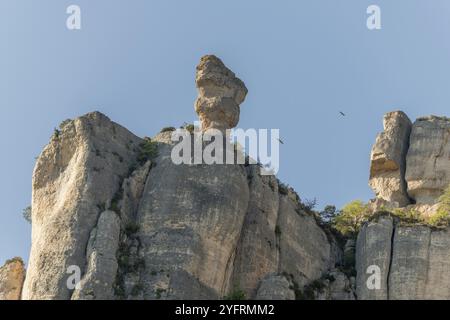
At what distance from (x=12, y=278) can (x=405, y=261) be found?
22.1 metres

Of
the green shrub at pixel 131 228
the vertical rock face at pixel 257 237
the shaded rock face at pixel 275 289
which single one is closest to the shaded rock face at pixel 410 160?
the vertical rock face at pixel 257 237

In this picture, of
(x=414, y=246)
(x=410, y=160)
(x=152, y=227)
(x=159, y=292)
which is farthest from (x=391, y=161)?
(x=159, y=292)

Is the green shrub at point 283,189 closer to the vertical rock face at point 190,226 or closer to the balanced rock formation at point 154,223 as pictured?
the balanced rock formation at point 154,223

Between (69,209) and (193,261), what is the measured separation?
282 inches

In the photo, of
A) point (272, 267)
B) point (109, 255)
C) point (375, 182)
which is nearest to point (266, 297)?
point (272, 267)

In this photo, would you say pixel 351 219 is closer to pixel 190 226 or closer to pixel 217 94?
pixel 217 94

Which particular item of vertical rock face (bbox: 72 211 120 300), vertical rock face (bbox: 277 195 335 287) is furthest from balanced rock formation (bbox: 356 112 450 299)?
vertical rock face (bbox: 72 211 120 300)

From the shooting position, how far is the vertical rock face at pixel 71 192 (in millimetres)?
84562

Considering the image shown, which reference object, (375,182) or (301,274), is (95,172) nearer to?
(301,274)

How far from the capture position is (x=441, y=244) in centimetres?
9350

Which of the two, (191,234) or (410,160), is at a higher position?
(410,160)

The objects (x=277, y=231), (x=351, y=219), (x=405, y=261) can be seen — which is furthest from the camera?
(x=351, y=219)

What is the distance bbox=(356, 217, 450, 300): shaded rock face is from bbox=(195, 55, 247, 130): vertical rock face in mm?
10733

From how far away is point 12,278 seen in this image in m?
90.7
